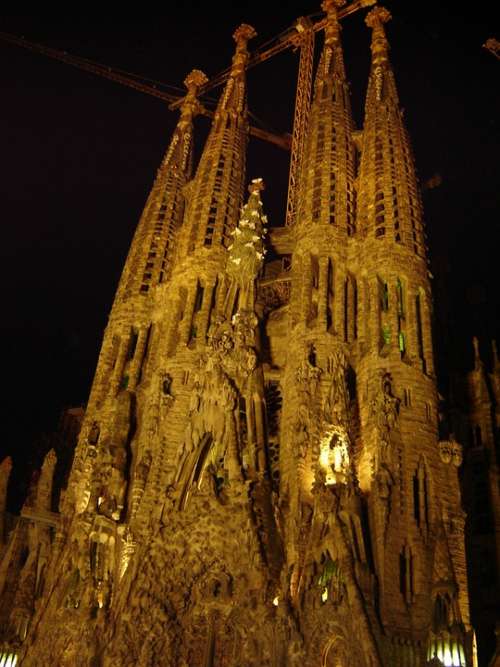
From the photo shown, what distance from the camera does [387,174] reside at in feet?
123

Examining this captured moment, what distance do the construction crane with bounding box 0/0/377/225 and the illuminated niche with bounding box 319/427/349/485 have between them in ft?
66.9

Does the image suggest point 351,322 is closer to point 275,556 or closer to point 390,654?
point 275,556

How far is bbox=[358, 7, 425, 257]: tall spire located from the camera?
34844 mm

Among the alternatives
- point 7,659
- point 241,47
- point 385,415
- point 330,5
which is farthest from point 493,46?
point 7,659

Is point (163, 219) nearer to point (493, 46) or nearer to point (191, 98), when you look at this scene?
point (191, 98)

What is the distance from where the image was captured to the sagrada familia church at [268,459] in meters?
24.2

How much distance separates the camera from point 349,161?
4028 cm

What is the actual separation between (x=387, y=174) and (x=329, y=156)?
12.7 ft

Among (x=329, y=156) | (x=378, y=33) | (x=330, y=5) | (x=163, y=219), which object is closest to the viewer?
(x=329, y=156)

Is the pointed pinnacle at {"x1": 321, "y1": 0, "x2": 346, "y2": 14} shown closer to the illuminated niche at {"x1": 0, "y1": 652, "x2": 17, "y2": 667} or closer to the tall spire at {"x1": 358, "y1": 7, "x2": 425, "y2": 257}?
the tall spire at {"x1": 358, "y1": 7, "x2": 425, "y2": 257}

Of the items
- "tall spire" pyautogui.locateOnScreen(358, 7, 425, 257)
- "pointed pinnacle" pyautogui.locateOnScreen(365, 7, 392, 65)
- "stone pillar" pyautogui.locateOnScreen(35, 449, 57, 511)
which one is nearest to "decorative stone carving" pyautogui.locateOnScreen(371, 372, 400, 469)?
"tall spire" pyautogui.locateOnScreen(358, 7, 425, 257)

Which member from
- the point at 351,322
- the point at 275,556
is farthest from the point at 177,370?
the point at 275,556

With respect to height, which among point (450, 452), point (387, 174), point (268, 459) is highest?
point (387, 174)

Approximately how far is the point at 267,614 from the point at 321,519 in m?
3.46
